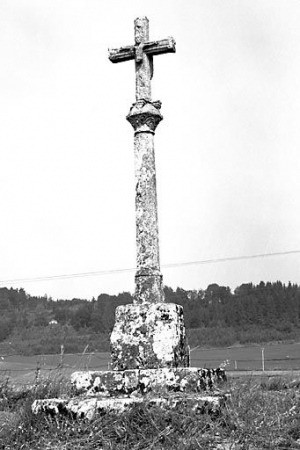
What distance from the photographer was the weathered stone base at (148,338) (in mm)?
→ 5887

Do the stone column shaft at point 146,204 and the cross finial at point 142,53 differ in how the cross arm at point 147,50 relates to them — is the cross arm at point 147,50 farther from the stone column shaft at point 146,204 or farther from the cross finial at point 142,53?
the stone column shaft at point 146,204

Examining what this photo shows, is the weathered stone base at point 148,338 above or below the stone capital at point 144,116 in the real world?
below

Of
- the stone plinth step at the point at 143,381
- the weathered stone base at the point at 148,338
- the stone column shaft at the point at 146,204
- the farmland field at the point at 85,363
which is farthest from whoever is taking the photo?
the farmland field at the point at 85,363

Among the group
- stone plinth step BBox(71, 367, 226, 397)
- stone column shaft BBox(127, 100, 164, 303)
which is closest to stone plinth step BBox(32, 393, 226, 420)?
stone plinth step BBox(71, 367, 226, 397)

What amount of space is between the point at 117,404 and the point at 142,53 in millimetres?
4652

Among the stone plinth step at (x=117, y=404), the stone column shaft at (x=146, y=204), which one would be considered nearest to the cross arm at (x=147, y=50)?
the stone column shaft at (x=146, y=204)

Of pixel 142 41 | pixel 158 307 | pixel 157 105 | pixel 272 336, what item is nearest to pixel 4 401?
pixel 158 307

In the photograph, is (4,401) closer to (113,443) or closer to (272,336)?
(113,443)

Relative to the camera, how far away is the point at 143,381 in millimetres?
5363

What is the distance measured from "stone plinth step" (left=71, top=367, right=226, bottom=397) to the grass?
481mm

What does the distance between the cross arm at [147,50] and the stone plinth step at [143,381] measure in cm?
418

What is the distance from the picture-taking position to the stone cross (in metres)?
6.45

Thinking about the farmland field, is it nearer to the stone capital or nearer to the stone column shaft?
the stone column shaft

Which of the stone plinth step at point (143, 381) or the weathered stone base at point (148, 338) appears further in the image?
the weathered stone base at point (148, 338)
